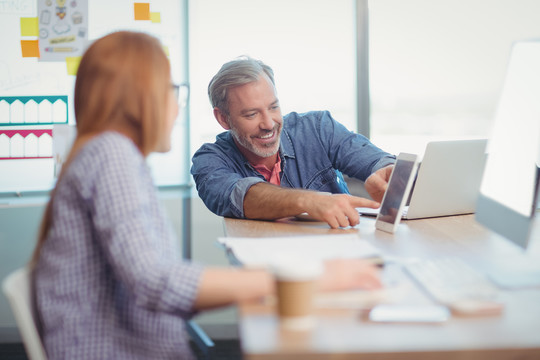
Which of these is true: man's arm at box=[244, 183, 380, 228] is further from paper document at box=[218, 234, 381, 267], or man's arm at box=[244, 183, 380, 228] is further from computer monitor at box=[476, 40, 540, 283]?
computer monitor at box=[476, 40, 540, 283]

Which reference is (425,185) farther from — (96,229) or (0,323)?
(0,323)

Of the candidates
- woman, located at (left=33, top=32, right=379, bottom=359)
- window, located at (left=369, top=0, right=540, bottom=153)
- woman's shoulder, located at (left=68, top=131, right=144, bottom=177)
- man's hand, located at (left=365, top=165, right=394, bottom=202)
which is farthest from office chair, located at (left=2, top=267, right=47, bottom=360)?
window, located at (left=369, top=0, right=540, bottom=153)

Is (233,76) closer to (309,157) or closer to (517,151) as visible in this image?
(309,157)

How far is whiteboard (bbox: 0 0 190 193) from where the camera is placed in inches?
113

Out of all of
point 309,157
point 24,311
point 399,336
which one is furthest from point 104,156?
point 309,157

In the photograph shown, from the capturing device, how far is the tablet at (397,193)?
148 cm

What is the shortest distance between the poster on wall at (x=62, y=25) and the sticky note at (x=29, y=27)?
0.08 ft

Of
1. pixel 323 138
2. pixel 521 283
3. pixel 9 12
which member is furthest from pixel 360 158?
pixel 9 12

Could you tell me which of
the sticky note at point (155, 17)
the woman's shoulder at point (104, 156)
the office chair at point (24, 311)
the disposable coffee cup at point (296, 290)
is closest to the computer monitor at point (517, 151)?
the disposable coffee cup at point (296, 290)

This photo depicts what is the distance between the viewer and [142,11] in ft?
9.68

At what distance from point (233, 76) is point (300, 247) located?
3.21ft

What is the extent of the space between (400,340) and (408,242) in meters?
0.67

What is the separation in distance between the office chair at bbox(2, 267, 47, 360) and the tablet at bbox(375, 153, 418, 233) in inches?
35.7

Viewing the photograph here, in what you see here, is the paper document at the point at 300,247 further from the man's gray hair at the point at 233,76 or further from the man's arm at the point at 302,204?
the man's gray hair at the point at 233,76
